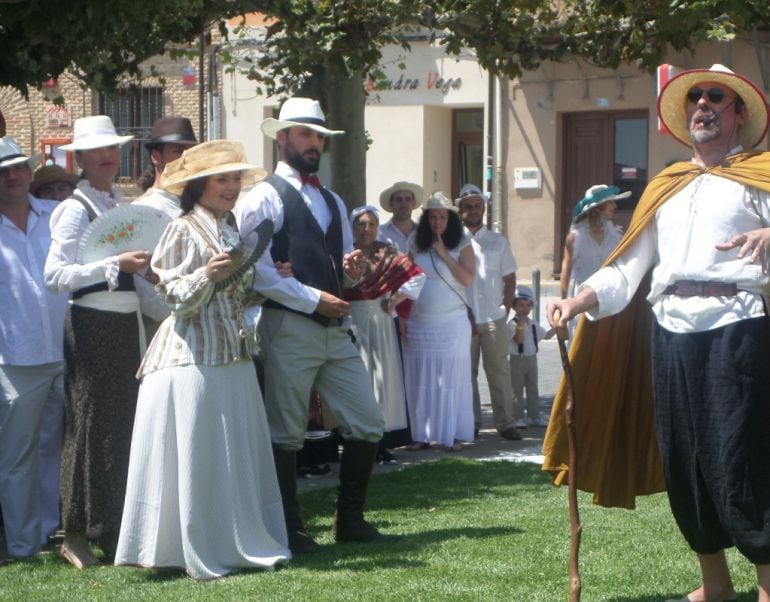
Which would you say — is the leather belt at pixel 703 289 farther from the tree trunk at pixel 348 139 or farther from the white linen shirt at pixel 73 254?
the tree trunk at pixel 348 139

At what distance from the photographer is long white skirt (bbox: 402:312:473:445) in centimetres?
1116

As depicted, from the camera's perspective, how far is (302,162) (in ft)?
24.1

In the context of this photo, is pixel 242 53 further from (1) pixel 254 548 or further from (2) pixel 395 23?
(1) pixel 254 548

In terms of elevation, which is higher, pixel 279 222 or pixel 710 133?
pixel 710 133

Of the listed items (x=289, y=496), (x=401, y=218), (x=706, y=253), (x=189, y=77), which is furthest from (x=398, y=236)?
(x=189, y=77)

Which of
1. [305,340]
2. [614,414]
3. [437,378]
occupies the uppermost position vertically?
[305,340]

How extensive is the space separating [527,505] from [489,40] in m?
4.14

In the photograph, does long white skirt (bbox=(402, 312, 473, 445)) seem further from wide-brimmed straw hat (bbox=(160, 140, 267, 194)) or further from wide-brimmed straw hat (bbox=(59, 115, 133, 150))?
wide-brimmed straw hat (bbox=(160, 140, 267, 194))

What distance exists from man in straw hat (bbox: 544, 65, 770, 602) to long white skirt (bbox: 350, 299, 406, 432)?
4.48 metres

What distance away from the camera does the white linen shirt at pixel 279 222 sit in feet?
22.9

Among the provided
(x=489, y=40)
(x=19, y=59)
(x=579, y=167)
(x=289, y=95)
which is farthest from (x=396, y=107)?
(x=19, y=59)

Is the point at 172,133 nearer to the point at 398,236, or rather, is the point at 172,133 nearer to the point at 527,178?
the point at 398,236

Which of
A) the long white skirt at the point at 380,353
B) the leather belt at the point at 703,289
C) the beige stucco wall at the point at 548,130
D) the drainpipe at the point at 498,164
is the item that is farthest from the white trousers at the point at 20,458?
the drainpipe at the point at 498,164

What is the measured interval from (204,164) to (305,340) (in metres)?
0.98
